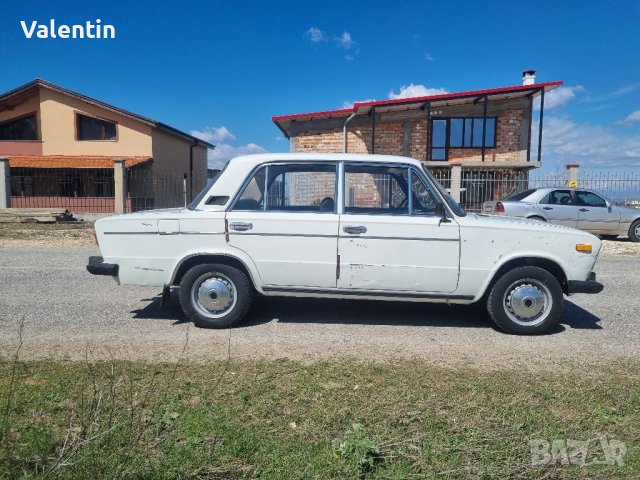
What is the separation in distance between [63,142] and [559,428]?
89.5 ft

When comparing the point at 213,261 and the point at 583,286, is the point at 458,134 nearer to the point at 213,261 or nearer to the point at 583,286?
the point at 583,286

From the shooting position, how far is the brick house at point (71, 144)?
2369 centimetres

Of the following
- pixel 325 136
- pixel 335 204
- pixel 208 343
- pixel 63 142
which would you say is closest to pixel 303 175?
pixel 335 204

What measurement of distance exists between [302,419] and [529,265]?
3081mm

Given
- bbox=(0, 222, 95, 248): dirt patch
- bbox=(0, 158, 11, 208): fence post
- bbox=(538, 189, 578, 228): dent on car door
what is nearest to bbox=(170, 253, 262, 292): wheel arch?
bbox=(0, 222, 95, 248): dirt patch

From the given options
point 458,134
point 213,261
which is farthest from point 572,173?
point 213,261

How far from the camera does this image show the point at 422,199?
4715 millimetres

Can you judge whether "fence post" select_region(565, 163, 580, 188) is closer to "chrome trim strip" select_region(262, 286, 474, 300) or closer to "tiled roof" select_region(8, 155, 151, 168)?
"chrome trim strip" select_region(262, 286, 474, 300)

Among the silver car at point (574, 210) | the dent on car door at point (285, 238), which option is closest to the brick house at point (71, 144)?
the silver car at point (574, 210)

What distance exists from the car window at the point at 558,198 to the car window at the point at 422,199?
9.55 meters

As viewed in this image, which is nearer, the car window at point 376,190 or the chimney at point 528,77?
the car window at point 376,190

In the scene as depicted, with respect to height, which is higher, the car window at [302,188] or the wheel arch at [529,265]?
the car window at [302,188]

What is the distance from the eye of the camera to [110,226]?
482 centimetres

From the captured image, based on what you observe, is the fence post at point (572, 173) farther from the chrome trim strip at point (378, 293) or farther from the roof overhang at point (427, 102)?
the chrome trim strip at point (378, 293)
